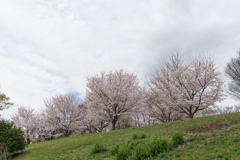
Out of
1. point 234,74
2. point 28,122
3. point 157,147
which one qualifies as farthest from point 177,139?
point 28,122

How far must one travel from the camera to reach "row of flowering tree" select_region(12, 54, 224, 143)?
16375 millimetres

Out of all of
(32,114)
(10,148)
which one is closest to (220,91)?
(10,148)

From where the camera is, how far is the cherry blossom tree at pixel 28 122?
31.3m

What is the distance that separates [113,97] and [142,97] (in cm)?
438

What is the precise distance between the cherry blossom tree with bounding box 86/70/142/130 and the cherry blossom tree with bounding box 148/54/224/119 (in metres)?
3.92

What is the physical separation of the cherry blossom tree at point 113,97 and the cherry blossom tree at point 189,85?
392cm

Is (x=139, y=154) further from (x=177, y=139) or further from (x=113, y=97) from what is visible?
(x=113, y=97)

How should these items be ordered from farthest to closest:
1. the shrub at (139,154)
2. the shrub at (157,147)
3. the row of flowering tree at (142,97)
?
the row of flowering tree at (142,97), the shrub at (157,147), the shrub at (139,154)

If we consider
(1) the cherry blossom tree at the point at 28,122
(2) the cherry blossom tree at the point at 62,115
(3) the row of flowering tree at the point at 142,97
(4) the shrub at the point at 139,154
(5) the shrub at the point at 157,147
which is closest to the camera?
(4) the shrub at the point at 139,154

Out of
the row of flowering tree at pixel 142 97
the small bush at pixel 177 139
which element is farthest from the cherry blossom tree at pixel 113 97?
the small bush at pixel 177 139

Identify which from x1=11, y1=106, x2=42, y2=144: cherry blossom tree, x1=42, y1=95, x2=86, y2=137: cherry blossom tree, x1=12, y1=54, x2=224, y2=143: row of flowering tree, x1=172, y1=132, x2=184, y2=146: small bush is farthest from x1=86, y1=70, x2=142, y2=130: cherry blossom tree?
x1=11, y1=106, x2=42, y2=144: cherry blossom tree

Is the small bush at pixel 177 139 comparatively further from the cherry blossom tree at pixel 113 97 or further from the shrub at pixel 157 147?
the cherry blossom tree at pixel 113 97

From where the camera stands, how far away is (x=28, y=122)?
31344 millimetres

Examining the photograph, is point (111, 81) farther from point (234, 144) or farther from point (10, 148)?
point (234, 144)
